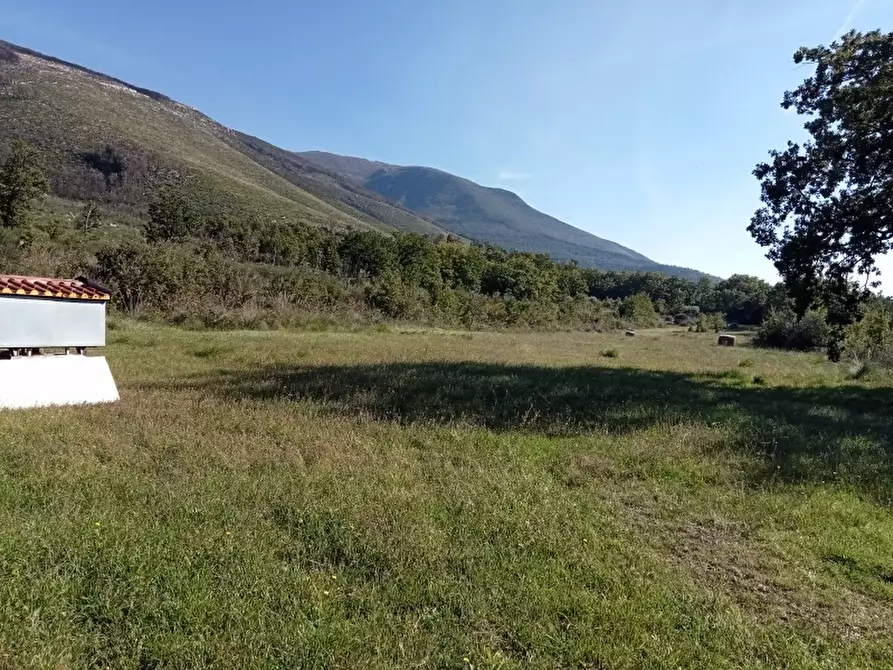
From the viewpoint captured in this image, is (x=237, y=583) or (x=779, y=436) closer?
(x=237, y=583)

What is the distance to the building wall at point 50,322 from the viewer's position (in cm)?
734

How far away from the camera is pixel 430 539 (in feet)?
13.6

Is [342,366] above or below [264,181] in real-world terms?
below

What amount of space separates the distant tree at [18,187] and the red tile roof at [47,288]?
2866cm

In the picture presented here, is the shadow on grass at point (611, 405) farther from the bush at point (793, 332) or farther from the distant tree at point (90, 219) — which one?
the distant tree at point (90, 219)

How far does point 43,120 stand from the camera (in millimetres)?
75750

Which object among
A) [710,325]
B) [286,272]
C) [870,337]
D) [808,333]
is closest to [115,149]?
[286,272]

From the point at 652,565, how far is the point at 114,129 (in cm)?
9846

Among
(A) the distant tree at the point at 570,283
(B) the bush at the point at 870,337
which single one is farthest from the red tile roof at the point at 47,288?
(A) the distant tree at the point at 570,283

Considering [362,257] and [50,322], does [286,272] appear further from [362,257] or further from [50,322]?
[50,322]

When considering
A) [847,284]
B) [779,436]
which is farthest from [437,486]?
[847,284]

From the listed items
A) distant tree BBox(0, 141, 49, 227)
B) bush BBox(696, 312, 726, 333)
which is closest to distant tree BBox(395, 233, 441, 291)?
distant tree BBox(0, 141, 49, 227)

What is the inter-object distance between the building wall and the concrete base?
282mm

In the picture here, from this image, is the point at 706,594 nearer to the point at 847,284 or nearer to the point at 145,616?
the point at 145,616
